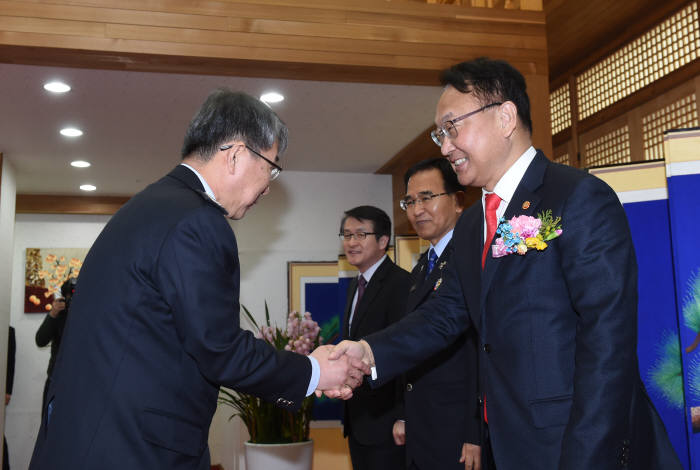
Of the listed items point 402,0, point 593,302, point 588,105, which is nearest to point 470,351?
point 593,302

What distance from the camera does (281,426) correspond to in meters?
4.47

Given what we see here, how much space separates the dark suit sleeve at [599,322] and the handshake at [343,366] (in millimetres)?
857

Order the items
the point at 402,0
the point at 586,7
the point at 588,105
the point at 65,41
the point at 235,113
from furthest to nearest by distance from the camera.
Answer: the point at 588,105
the point at 586,7
the point at 402,0
the point at 65,41
the point at 235,113

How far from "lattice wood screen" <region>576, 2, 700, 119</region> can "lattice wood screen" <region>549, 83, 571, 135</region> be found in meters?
0.17

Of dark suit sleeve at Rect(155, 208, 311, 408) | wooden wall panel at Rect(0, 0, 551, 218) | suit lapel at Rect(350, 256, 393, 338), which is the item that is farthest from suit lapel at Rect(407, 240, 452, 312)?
wooden wall panel at Rect(0, 0, 551, 218)

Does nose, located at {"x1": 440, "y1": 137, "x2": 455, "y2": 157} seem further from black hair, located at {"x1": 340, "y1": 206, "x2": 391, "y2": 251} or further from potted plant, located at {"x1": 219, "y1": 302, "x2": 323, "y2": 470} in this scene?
potted plant, located at {"x1": 219, "y1": 302, "x2": 323, "y2": 470}

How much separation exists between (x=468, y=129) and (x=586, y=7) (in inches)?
120

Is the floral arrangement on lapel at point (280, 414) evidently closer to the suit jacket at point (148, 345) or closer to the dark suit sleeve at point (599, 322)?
the suit jacket at point (148, 345)

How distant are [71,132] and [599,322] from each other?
4.96 m

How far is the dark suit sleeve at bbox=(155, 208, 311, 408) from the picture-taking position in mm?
1556

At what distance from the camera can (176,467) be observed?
60.2 inches

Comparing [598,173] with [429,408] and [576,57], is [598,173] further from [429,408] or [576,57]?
[576,57]

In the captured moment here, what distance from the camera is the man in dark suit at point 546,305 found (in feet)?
4.85

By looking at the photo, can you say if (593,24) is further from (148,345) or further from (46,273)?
(46,273)
